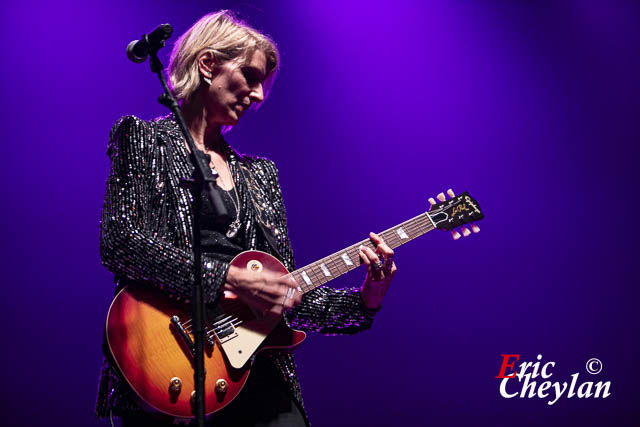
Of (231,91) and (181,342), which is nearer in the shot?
(181,342)

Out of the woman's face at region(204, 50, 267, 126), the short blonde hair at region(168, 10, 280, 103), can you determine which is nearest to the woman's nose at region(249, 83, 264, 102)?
the woman's face at region(204, 50, 267, 126)

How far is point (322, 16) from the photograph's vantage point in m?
3.49

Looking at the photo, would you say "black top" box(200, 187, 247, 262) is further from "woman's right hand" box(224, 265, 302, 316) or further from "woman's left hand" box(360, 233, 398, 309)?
"woman's left hand" box(360, 233, 398, 309)

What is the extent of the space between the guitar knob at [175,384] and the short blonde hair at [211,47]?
960 mm

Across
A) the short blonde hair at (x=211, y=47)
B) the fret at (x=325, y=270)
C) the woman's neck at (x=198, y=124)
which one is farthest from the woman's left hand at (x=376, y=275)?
the short blonde hair at (x=211, y=47)

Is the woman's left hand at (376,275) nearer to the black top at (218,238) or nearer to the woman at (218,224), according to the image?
the woman at (218,224)

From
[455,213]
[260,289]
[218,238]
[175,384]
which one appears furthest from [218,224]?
[455,213]

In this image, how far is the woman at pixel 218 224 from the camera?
61.9 inches

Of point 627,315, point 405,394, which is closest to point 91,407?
point 405,394

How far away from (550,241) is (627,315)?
0.68 metres

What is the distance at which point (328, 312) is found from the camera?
1979mm

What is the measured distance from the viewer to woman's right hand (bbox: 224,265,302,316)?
5.36ft

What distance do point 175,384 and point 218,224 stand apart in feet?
1.66

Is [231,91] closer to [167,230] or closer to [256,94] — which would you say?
[256,94]
